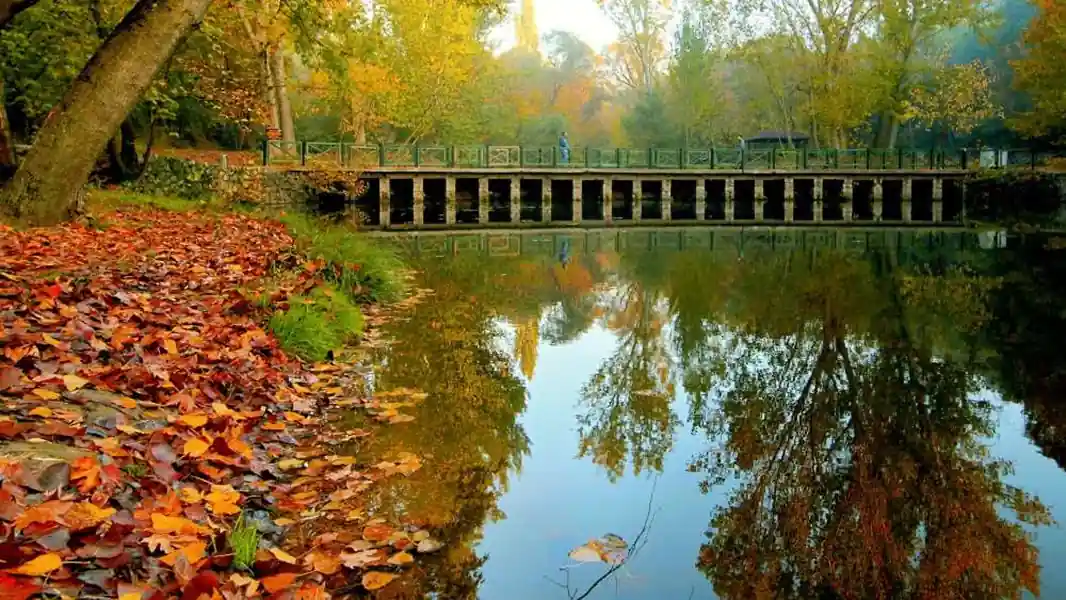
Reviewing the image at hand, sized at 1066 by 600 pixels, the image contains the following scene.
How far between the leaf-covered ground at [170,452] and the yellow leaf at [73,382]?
1 centimetres

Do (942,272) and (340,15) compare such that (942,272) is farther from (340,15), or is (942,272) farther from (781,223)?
(781,223)

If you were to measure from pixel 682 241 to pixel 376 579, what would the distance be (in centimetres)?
1882

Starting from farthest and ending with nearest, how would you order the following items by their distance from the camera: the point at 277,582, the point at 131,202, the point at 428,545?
the point at 131,202
the point at 428,545
the point at 277,582

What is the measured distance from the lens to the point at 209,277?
7832 millimetres

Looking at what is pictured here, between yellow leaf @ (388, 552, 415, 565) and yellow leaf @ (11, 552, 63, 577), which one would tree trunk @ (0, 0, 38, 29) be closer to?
yellow leaf @ (388, 552, 415, 565)

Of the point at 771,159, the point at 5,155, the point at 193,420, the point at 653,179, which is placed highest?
the point at 771,159

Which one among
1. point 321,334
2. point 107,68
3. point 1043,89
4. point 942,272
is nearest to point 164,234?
point 107,68

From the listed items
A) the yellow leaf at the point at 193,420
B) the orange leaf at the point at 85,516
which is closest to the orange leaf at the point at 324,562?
the orange leaf at the point at 85,516

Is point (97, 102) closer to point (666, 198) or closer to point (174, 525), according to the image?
point (174, 525)

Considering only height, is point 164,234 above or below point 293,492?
above

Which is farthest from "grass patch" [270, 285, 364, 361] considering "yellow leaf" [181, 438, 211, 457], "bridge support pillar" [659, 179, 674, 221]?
"bridge support pillar" [659, 179, 674, 221]

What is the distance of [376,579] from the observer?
327 centimetres

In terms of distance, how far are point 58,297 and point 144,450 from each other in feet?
8.21

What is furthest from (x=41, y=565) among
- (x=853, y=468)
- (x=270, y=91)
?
(x=270, y=91)
